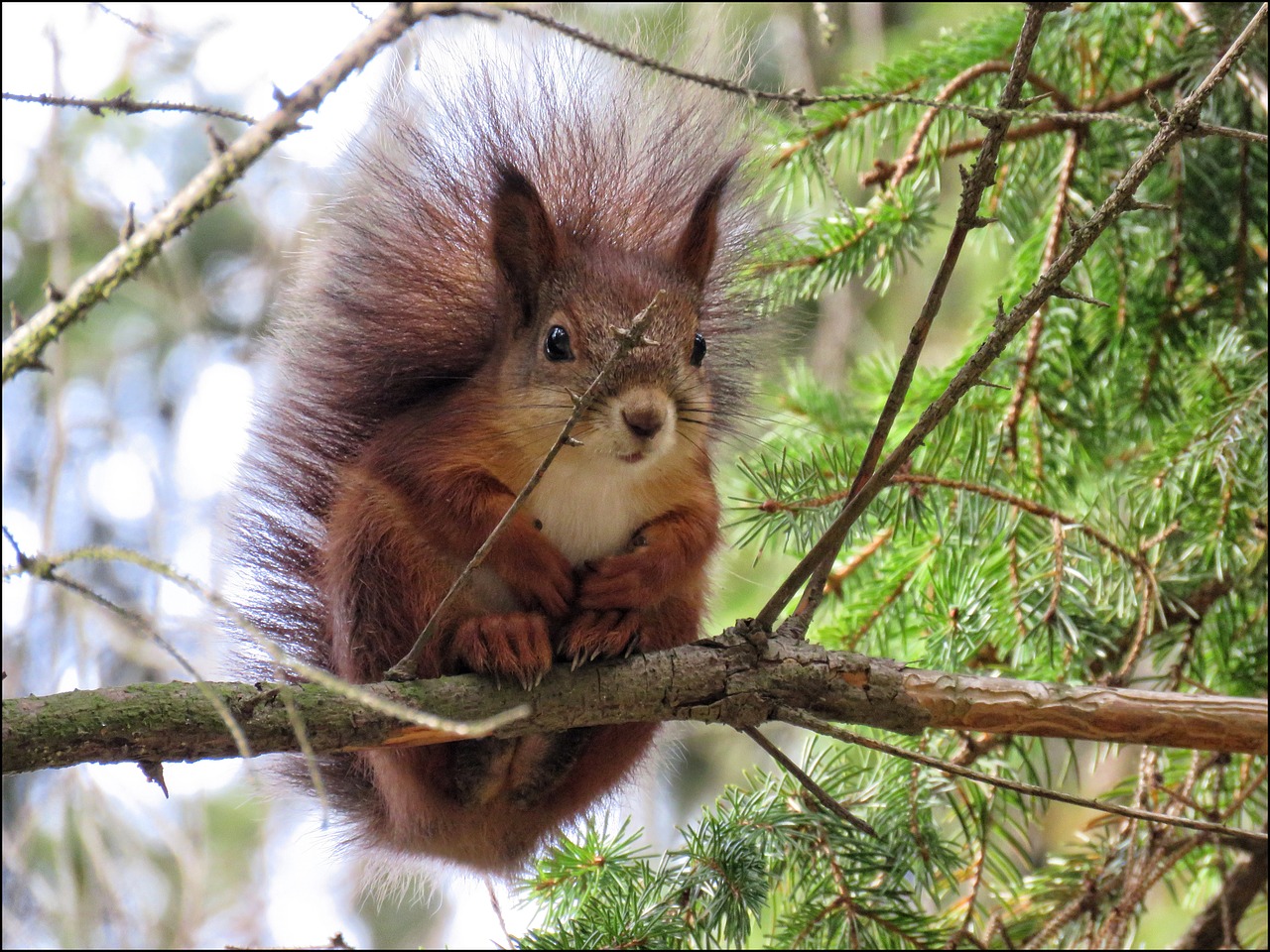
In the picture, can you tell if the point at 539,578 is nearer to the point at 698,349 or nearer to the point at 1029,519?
the point at 698,349

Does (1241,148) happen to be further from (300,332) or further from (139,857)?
(139,857)

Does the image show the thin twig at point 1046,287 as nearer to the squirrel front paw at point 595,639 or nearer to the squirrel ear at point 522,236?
the squirrel front paw at point 595,639

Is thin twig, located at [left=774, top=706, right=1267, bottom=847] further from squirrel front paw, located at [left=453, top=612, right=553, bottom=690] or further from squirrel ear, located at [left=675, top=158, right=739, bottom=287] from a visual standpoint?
squirrel ear, located at [left=675, top=158, right=739, bottom=287]

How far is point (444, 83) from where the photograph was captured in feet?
7.57

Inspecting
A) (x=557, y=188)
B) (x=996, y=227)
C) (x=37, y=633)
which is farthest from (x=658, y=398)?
(x=37, y=633)

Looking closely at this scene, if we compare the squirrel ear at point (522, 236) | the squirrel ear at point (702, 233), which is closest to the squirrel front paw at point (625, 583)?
the squirrel ear at point (522, 236)

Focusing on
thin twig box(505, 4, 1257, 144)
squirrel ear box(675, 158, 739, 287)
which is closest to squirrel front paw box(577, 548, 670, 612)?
squirrel ear box(675, 158, 739, 287)

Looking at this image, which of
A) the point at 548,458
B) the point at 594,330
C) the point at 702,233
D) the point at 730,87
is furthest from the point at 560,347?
the point at 730,87

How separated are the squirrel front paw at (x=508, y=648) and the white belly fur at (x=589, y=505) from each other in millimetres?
276

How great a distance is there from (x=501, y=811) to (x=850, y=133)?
1.59m

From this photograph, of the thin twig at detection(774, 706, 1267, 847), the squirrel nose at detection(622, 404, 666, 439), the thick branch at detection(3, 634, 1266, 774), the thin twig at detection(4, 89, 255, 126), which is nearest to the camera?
the thin twig at detection(4, 89, 255, 126)

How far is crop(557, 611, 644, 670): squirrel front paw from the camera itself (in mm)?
1760

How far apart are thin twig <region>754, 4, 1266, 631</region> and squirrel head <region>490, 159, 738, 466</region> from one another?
40cm

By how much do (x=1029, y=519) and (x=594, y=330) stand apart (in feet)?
3.06
